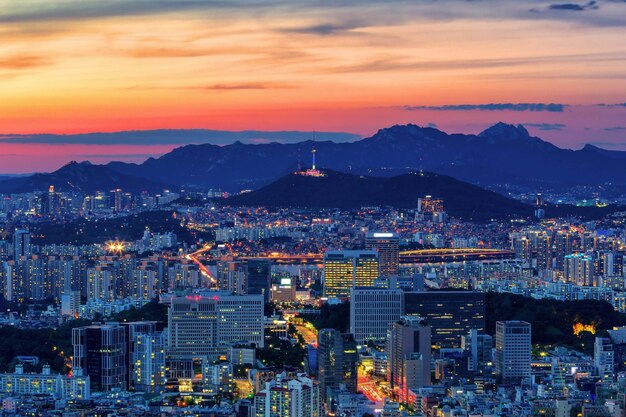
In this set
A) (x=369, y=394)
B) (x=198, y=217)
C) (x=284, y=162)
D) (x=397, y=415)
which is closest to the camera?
(x=397, y=415)

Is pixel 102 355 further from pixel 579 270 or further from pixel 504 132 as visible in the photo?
pixel 504 132

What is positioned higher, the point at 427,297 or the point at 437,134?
the point at 437,134

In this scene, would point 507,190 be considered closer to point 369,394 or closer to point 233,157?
point 233,157

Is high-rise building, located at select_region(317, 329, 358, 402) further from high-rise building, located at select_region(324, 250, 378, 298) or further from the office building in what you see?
high-rise building, located at select_region(324, 250, 378, 298)

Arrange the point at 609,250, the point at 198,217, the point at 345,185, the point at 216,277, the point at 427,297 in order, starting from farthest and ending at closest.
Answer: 1. the point at 345,185
2. the point at 198,217
3. the point at 609,250
4. the point at 216,277
5. the point at 427,297

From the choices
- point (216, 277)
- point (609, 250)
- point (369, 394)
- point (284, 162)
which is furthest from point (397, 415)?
point (284, 162)

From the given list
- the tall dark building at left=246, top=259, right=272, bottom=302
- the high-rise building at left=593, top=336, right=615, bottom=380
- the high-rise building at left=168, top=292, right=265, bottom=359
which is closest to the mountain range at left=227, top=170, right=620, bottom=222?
the tall dark building at left=246, top=259, right=272, bottom=302

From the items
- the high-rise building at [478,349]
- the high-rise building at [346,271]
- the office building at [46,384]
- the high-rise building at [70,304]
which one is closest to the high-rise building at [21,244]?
the high-rise building at [70,304]
